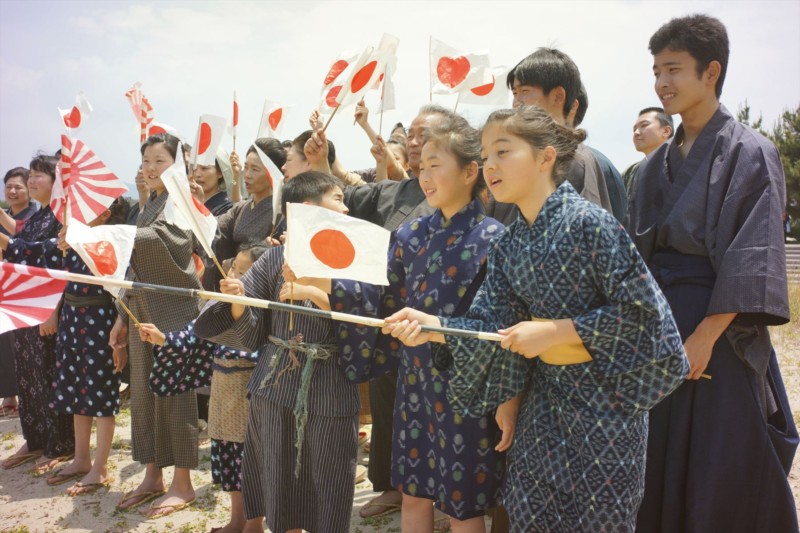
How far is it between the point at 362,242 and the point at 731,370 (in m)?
1.46

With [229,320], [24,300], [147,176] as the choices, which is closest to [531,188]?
[229,320]

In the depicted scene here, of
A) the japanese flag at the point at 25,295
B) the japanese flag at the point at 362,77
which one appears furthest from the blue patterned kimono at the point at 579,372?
the japanese flag at the point at 362,77

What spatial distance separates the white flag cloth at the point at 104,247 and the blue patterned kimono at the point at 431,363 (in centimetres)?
87

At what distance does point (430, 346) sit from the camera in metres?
2.49

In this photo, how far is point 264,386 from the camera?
296cm

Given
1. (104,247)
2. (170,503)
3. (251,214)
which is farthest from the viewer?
(251,214)

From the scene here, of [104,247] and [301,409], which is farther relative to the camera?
[301,409]

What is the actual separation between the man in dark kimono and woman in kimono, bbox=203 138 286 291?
2495 millimetres

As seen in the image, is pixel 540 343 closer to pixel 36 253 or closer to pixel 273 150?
pixel 273 150

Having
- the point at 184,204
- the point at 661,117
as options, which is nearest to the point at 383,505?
the point at 184,204

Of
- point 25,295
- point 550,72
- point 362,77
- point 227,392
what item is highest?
point 362,77

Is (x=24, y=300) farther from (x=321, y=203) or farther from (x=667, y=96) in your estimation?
(x=667, y=96)

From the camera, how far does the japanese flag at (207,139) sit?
15.7 feet

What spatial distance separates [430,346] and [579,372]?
0.63 meters
